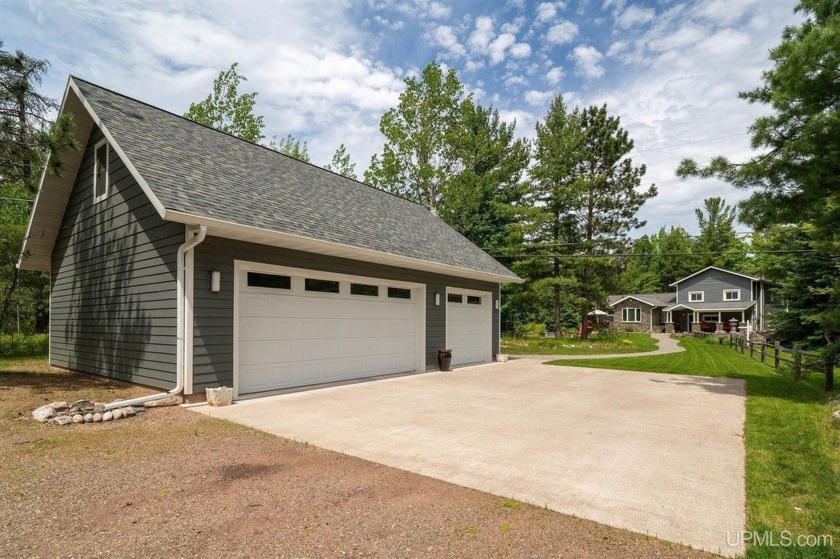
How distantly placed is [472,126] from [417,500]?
31104 millimetres

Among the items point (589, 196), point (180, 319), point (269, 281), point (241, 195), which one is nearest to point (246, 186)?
point (241, 195)

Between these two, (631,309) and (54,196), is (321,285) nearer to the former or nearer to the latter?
(54,196)

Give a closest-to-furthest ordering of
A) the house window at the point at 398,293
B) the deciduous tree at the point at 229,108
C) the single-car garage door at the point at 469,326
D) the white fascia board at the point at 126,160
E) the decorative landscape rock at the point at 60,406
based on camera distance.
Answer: the decorative landscape rock at the point at 60,406 < the white fascia board at the point at 126,160 < the house window at the point at 398,293 < the single-car garage door at the point at 469,326 < the deciduous tree at the point at 229,108

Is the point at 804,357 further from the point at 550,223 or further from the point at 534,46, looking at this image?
the point at 550,223

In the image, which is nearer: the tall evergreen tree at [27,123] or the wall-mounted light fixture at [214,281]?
the wall-mounted light fixture at [214,281]

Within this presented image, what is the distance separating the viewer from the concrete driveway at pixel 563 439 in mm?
3697

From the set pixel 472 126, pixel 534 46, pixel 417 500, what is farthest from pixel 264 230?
pixel 472 126

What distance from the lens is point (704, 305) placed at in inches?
1548

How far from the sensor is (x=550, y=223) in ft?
89.1

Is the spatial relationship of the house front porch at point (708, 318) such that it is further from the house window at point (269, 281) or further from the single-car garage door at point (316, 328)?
the house window at point (269, 281)

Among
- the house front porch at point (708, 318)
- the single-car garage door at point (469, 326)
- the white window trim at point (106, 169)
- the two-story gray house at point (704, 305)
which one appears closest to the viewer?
the white window trim at point (106, 169)

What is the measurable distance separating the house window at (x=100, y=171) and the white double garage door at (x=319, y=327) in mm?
4024

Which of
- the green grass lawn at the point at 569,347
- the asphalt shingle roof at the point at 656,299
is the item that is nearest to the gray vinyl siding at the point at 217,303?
the green grass lawn at the point at 569,347

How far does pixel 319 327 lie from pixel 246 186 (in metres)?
3.20
